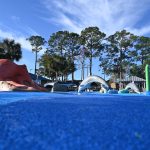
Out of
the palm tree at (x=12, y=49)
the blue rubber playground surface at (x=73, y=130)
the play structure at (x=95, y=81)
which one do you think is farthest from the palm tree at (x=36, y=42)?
the blue rubber playground surface at (x=73, y=130)

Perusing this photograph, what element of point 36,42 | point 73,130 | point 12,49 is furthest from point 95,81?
point 36,42

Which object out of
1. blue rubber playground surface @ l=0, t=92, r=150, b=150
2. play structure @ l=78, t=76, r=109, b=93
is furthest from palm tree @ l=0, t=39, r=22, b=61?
blue rubber playground surface @ l=0, t=92, r=150, b=150

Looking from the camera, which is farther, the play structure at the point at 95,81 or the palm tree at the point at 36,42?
the palm tree at the point at 36,42

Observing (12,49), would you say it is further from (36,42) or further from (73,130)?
(73,130)

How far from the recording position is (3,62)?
71.0 ft

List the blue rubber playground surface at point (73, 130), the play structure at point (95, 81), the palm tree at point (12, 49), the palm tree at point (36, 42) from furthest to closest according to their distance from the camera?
1. the palm tree at point (36, 42)
2. the palm tree at point (12, 49)
3. the play structure at point (95, 81)
4. the blue rubber playground surface at point (73, 130)

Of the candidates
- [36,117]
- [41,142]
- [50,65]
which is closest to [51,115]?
[36,117]

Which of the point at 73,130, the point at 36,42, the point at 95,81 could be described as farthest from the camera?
the point at 36,42

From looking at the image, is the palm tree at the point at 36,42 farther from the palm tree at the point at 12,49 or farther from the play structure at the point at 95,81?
the play structure at the point at 95,81

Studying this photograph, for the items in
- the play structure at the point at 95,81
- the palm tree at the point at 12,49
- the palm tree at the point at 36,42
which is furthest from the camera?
the palm tree at the point at 36,42

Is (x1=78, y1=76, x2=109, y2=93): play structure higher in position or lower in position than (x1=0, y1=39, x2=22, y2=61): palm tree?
lower

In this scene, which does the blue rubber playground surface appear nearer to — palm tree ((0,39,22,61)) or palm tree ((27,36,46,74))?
palm tree ((0,39,22,61))

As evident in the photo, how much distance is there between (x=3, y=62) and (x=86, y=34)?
102 feet

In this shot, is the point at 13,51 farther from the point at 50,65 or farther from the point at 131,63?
the point at 131,63
